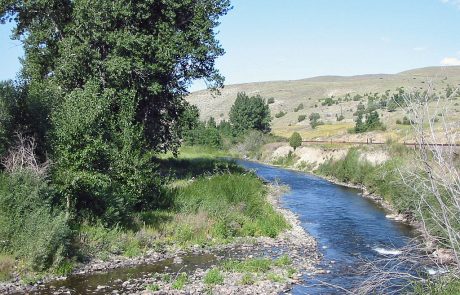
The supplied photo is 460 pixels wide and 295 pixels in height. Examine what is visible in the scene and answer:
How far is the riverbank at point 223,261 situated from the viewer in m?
17.3

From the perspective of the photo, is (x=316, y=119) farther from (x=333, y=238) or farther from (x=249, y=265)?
(x=249, y=265)

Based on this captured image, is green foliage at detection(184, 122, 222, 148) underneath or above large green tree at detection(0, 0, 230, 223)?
underneath

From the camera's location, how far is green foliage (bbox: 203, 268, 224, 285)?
17891 mm

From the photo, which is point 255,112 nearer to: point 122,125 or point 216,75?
point 216,75

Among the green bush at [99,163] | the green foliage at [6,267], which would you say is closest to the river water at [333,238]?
the green foliage at [6,267]

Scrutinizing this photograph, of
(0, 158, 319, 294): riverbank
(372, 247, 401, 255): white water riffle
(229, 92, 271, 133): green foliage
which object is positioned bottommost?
(372, 247, 401, 255): white water riffle

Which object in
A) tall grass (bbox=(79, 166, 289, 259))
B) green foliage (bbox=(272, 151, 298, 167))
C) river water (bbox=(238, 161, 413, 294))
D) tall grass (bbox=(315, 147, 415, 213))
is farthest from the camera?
green foliage (bbox=(272, 151, 298, 167))

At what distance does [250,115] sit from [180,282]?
274ft

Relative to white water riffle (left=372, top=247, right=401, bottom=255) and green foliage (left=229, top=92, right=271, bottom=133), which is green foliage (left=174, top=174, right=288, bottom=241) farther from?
green foliage (left=229, top=92, right=271, bottom=133)

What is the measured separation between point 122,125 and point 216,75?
12937mm

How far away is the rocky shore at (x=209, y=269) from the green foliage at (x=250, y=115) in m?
74.2

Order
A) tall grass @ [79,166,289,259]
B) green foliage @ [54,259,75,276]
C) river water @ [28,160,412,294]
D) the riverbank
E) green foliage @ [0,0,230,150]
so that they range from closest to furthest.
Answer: the riverbank
river water @ [28,160,412,294]
green foliage @ [54,259,75,276]
tall grass @ [79,166,289,259]
green foliage @ [0,0,230,150]

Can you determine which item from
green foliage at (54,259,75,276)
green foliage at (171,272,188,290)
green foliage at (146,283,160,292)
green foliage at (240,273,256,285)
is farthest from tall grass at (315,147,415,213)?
green foliage at (54,259,75,276)

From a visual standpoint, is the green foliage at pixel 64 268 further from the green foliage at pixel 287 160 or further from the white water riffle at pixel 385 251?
the green foliage at pixel 287 160
